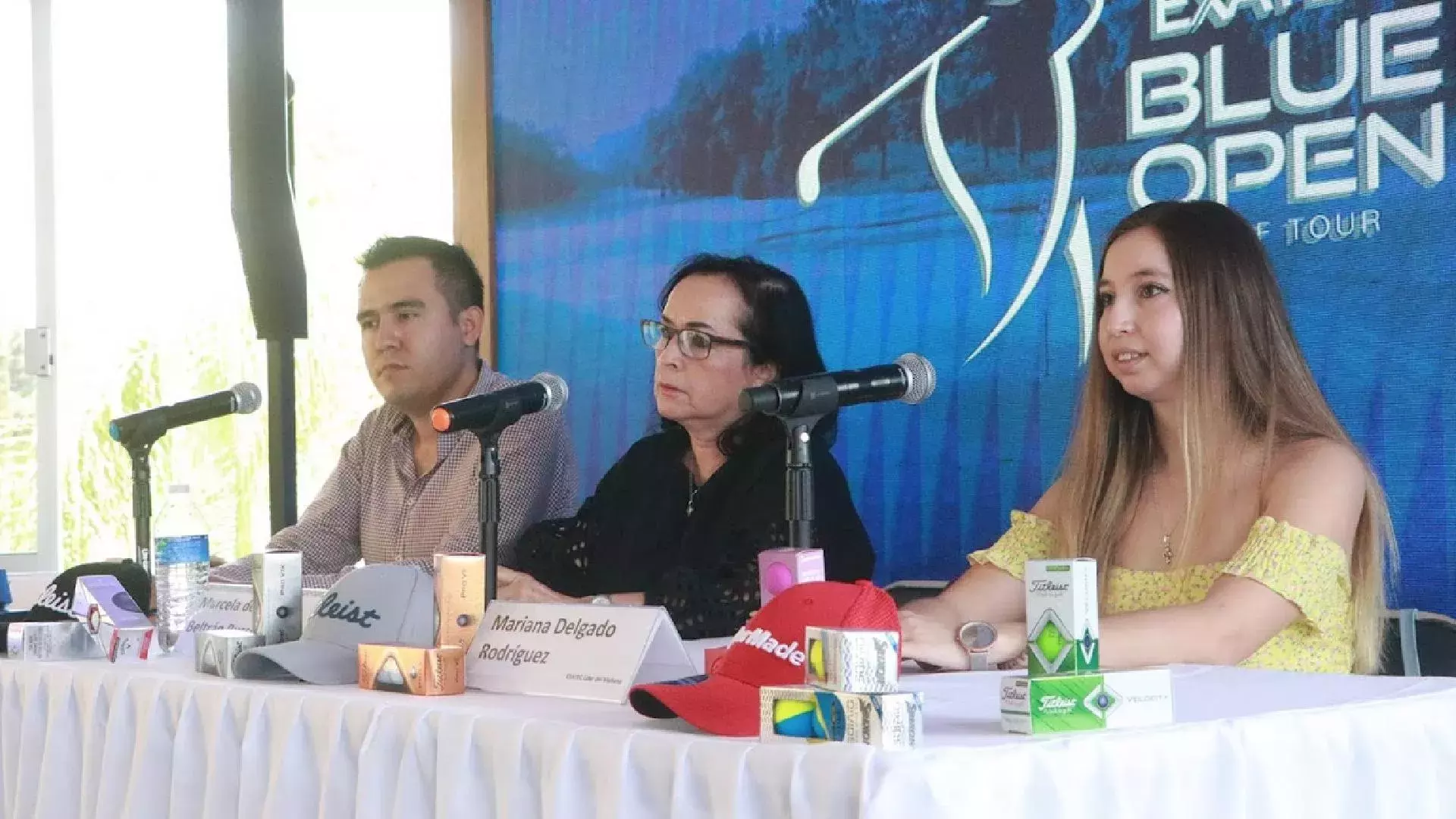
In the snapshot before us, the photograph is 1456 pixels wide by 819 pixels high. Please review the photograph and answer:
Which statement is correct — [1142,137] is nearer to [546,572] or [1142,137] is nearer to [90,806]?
[546,572]

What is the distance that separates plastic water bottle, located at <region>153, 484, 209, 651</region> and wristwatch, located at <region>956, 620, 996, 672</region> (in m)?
1.05

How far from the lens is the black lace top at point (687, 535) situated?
2354 mm

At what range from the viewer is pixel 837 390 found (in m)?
1.78

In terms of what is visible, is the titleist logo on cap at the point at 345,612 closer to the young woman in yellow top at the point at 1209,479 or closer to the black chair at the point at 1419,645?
the young woman in yellow top at the point at 1209,479

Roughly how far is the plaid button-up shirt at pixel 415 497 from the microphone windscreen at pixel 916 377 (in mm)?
1089

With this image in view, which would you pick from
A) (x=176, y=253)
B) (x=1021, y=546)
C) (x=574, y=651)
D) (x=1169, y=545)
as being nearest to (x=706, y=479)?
(x=1021, y=546)

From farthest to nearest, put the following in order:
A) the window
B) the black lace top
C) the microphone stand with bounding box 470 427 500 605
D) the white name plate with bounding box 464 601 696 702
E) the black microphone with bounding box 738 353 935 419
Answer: the window → the black lace top → the microphone stand with bounding box 470 427 500 605 → the black microphone with bounding box 738 353 935 419 → the white name plate with bounding box 464 601 696 702

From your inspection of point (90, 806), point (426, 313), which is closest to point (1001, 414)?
point (426, 313)

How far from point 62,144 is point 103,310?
501 millimetres

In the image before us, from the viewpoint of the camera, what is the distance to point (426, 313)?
322 centimetres

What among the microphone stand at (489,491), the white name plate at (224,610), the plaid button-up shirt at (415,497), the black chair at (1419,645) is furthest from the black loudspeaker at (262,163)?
the black chair at (1419,645)

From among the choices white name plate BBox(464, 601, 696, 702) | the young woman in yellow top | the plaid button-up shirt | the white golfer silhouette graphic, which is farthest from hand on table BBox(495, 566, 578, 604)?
the white golfer silhouette graphic

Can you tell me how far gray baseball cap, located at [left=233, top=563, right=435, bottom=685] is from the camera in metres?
1.62

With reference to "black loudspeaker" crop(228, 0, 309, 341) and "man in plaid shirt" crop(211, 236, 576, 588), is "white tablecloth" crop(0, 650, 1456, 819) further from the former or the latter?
"black loudspeaker" crop(228, 0, 309, 341)
